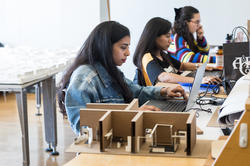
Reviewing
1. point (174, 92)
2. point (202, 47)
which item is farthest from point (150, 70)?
point (202, 47)

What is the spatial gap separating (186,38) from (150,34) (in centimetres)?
120

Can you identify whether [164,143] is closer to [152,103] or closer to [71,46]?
[152,103]

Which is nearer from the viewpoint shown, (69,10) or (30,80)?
(30,80)

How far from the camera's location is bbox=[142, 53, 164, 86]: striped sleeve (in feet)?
10.4

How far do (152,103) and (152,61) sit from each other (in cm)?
78

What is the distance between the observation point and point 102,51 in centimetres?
225

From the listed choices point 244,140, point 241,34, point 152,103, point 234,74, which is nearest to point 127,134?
point 244,140

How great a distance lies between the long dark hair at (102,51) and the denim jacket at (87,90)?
0.10 ft

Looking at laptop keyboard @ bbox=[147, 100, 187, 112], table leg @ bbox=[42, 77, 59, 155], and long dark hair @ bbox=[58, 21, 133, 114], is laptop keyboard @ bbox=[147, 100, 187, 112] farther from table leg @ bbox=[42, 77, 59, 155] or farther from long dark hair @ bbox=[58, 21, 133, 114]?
table leg @ bbox=[42, 77, 59, 155]

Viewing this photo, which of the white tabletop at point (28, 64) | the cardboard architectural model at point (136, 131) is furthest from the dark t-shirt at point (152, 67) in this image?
the cardboard architectural model at point (136, 131)

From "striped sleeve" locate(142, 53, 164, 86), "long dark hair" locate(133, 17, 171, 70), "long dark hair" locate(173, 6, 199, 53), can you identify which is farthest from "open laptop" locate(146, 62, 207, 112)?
"long dark hair" locate(173, 6, 199, 53)

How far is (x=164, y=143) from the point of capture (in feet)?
5.32

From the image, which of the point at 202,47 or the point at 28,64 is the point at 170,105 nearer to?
the point at 28,64

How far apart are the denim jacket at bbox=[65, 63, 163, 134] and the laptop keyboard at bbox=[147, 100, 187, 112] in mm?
216
